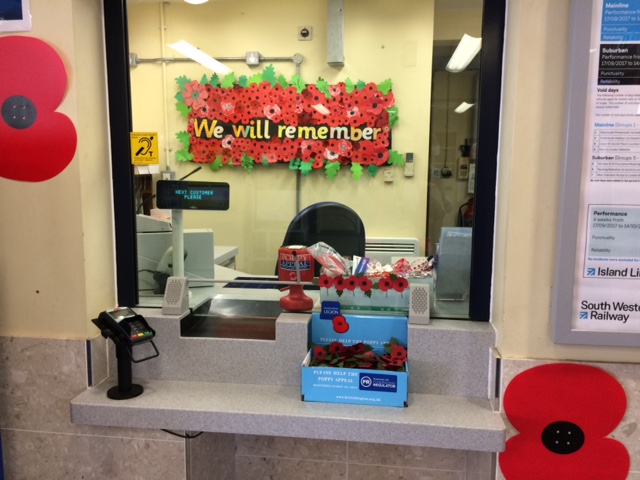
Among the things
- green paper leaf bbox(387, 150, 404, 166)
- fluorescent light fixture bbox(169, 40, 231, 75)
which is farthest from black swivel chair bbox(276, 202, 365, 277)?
fluorescent light fixture bbox(169, 40, 231, 75)

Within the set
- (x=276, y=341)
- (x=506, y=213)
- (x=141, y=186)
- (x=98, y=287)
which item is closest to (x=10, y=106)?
(x=141, y=186)

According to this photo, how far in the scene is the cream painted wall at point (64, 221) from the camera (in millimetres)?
1433

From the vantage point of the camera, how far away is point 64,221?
1.47m

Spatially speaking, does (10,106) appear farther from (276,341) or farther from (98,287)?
(276,341)

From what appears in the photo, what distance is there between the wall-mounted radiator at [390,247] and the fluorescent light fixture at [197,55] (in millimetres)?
1499

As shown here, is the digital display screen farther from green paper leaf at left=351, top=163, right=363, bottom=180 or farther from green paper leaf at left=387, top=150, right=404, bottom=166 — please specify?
green paper leaf at left=387, top=150, right=404, bottom=166

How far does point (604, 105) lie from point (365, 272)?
808 millimetres

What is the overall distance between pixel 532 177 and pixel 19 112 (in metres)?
1.45

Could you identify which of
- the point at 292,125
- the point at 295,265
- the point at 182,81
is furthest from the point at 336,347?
the point at 182,81

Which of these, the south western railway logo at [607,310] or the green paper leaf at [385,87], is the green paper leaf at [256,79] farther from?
the south western railway logo at [607,310]

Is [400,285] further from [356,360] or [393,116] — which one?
[393,116]

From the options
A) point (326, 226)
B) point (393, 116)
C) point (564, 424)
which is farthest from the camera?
point (393, 116)

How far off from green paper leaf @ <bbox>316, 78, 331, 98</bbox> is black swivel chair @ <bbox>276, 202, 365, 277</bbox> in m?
0.56

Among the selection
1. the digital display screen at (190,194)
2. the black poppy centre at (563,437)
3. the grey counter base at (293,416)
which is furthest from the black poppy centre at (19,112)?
the black poppy centre at (563,437)
